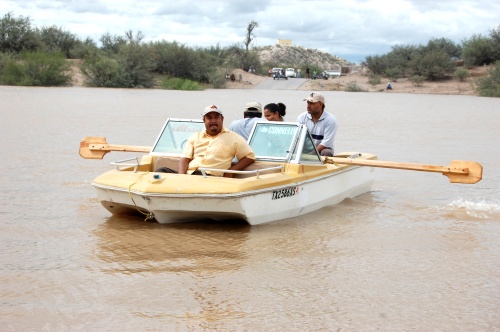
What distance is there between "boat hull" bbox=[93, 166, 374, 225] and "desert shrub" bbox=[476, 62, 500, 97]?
41.3m

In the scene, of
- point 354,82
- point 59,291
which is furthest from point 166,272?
point 354,82

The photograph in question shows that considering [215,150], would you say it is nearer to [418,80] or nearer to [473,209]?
[473,209]

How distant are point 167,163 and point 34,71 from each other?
36.8 meters

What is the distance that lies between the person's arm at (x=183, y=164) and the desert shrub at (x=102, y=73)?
39.9 m

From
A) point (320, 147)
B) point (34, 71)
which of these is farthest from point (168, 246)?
point (34, 71)

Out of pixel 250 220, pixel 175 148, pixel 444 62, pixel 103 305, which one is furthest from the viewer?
pixel 444 62

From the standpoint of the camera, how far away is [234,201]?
8.80 meters

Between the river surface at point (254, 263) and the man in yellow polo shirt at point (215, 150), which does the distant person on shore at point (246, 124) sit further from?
the river surface at point (254, 263)

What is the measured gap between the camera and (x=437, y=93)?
177 feet

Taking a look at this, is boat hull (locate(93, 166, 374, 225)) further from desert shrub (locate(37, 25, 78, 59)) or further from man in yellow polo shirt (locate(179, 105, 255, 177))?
desert shrub (locate(37, 25, 78, 59))

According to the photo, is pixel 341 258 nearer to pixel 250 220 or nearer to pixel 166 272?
pixel 250 220

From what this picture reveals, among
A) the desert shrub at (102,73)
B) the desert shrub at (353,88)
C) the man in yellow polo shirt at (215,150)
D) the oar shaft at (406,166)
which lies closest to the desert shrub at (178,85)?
the desert shrub at (102,73)

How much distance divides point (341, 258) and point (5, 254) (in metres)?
3.47

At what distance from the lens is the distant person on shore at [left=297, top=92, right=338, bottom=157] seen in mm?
11438
